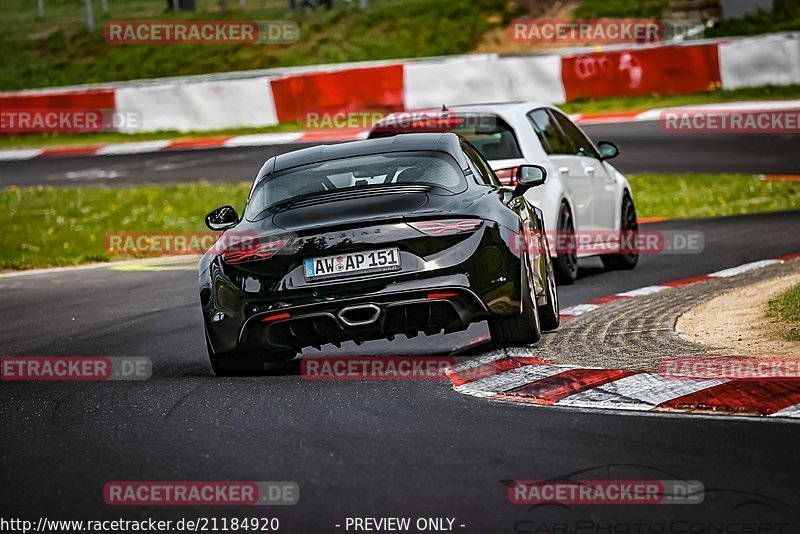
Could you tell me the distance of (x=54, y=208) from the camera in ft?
72.6

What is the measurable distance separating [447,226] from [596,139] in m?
17.0

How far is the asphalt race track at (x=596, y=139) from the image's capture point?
23.2m

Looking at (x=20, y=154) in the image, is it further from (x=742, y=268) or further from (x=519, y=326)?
(x=519, y=326)

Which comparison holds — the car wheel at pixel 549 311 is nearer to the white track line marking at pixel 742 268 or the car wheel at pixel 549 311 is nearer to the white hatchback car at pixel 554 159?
the white hatchback car at pixel 554 159

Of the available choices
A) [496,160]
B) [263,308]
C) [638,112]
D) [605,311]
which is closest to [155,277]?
[496,160]

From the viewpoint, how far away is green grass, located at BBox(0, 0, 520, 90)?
137ft

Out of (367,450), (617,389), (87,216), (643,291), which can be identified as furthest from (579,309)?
(87,216)

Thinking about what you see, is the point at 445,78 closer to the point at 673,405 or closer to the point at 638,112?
the point at 638,112

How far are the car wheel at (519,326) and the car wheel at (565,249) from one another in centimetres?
363

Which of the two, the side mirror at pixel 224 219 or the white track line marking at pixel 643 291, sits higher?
the side mirror at pixel 224 219

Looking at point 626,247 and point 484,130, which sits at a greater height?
point 484,130

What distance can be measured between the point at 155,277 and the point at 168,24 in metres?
26.7

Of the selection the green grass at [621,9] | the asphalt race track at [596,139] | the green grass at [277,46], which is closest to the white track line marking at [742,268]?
the asphalt race track at [596,139]

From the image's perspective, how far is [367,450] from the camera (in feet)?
21.4
